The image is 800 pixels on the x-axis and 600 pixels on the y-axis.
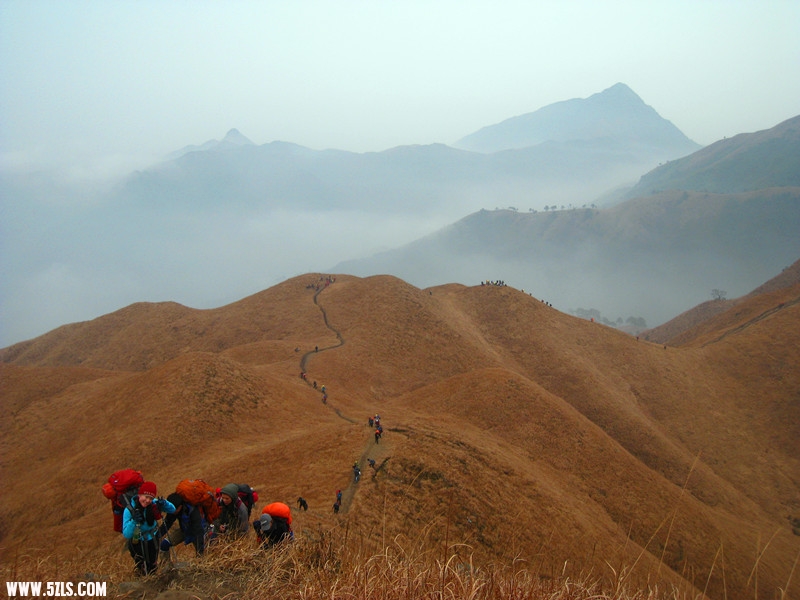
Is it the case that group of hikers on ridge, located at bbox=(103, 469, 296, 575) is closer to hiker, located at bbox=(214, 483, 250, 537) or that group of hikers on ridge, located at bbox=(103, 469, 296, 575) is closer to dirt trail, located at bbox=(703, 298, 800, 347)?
hiker, located at bbox=(214, 483, 250, 537)

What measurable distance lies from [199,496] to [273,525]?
1576 millimetres

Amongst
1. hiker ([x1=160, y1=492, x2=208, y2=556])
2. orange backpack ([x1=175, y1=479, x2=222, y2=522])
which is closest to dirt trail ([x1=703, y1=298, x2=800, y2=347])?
orange backpack ([x1=175, y1=479, x2=222, y2=522])

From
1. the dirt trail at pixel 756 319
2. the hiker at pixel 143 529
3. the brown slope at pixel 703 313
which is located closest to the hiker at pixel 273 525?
the hiker at pixel 143 529

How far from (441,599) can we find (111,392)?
42.0m

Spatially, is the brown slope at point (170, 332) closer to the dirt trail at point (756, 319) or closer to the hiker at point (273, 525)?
the hiker at point (273, 525)

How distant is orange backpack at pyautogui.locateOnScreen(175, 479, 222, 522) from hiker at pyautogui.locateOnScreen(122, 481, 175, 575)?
683 mm

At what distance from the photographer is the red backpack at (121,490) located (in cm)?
803

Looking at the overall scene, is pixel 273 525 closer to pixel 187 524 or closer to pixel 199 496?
pixel 199 496

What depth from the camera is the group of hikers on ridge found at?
763cm

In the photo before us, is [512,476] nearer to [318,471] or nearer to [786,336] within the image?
[318,471]

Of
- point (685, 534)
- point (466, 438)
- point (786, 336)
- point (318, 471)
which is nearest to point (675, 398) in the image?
point (786, 336)

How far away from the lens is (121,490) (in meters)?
8.08

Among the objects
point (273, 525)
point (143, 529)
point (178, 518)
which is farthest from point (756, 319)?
point (143, 529)

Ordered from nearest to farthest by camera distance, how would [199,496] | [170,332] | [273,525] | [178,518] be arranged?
[273,525], [178,518], [199,496], [170,332]
